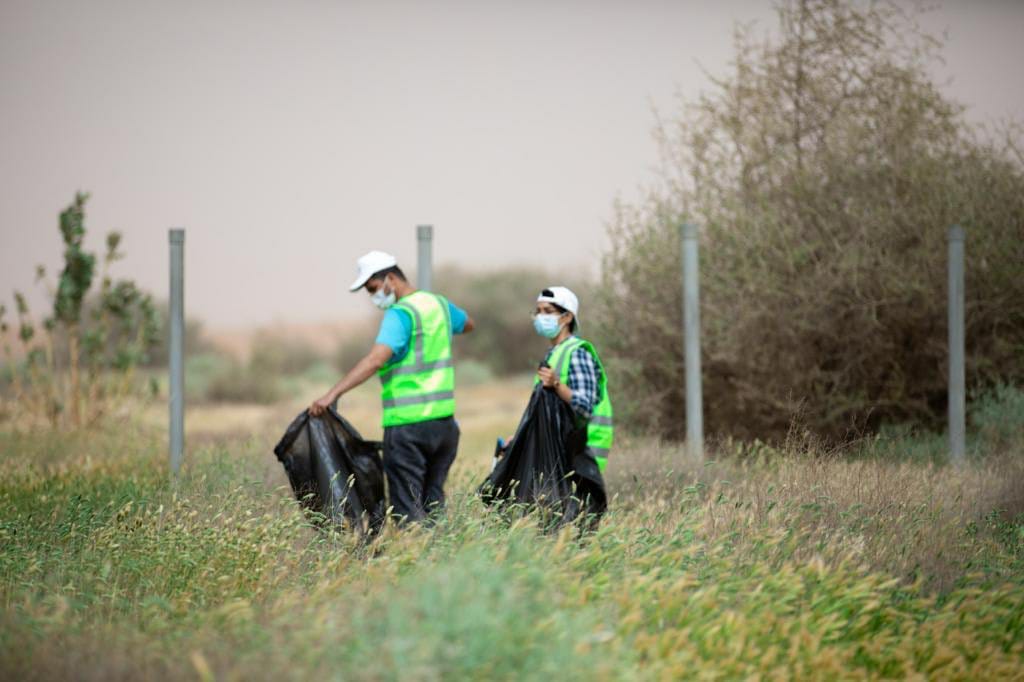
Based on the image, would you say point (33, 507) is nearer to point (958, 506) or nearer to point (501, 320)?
point (958, 506)

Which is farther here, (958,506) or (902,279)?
(902,279)

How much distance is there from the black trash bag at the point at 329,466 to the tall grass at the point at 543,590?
274mm

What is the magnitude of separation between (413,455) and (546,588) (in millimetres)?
2996

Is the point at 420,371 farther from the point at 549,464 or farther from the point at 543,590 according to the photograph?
the point at 543,590

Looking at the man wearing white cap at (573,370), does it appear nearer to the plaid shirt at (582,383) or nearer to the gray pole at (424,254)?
the plaid shirt at (582,383)

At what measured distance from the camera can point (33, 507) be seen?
27.1 feet

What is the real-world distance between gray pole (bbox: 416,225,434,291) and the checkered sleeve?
3.08 meters

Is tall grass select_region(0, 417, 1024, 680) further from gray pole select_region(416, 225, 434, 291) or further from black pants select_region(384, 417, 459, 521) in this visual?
gray pole select_region(416, 225, 434, 291)

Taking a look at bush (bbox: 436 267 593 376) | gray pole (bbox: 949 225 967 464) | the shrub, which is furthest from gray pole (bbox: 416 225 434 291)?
bush (bbox: 436 267 593 376)

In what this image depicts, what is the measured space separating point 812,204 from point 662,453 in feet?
11.5

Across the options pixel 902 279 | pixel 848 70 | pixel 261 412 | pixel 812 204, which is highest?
pixel 848 70

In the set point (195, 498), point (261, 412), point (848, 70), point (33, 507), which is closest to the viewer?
point (195, 498)

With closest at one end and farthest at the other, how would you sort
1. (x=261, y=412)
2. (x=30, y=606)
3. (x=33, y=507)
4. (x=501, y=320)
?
(x=30, y=606), (x=33, y=507), (x=261, y=412), (x=501, y=320)

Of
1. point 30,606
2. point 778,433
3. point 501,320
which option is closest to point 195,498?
point 30,606
